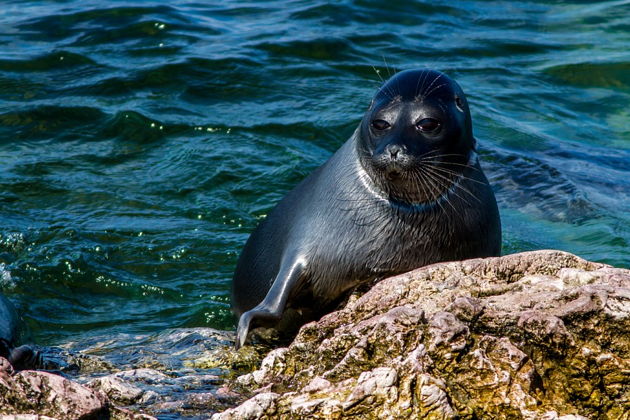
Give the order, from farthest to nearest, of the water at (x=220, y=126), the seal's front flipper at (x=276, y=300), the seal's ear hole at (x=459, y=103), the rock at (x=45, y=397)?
1. the water at (x=220, y=126)
2. the seal's ear hole at (x=459, y=103)
3. the seal's front flipper at (x=276, y=300)
4. the rock at (x=45, y=397)

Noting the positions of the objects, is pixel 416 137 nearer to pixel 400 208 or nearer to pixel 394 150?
pixel 394 150

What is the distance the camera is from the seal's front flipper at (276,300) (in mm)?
4531

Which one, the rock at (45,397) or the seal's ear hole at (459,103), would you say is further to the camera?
the seal's ear hole at (459,103)

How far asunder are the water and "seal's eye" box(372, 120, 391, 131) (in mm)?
1743

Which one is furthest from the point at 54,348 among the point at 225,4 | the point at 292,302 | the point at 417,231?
the point at 225,4

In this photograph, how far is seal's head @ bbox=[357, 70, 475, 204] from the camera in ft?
15.5

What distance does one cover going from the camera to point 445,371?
3.13m

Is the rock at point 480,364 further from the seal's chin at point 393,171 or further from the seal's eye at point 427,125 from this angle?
the seal's eye at point 427,125

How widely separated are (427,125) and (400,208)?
0.45 m

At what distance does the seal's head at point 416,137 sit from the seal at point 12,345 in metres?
1.80

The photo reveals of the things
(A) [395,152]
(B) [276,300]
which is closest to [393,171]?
(A) [395,152]

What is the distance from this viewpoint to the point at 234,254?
23.2ft

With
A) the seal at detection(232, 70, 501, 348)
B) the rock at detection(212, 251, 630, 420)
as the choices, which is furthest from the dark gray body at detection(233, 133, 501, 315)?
the rock at detection(212, 251, 630, 420)

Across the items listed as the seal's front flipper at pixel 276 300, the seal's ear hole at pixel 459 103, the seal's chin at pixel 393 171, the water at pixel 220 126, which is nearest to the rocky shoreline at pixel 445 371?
the seal's front flipper at pixel 276 300
